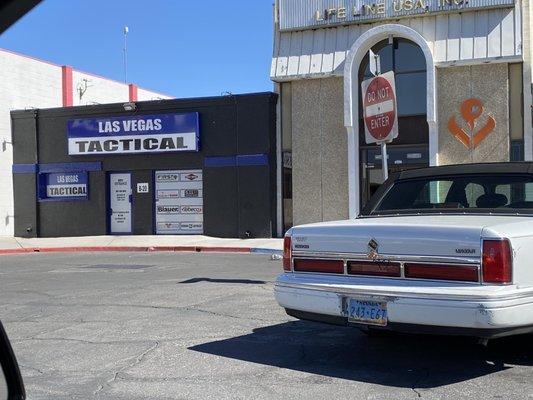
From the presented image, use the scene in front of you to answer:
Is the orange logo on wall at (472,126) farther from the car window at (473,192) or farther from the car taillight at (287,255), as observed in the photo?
the car taillight at (287,255)

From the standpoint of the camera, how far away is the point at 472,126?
19.0 meters

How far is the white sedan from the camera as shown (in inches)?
193

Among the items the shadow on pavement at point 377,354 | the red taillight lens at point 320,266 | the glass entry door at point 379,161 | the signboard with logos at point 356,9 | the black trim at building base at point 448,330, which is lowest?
the shadow on pavement at point 377,354

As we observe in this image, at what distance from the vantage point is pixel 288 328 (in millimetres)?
7363

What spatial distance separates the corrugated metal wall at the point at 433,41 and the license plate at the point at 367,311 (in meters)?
14.9

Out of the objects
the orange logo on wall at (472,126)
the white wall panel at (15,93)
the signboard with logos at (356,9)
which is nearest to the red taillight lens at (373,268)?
the orange logo on wall at (472,126)

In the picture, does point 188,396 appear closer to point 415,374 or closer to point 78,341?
point 415,374

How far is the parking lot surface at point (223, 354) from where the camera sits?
5.16 m

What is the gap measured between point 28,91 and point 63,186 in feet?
16.8

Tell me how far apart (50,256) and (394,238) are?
15003 mm

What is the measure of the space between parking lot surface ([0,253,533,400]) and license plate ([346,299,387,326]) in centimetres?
46

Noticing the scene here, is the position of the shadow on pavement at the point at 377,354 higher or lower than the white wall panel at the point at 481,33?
lower

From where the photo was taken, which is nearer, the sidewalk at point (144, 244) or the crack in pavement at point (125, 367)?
the crack in pavement at point (125, 367)

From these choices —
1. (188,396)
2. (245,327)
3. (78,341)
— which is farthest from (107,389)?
(245,327)
